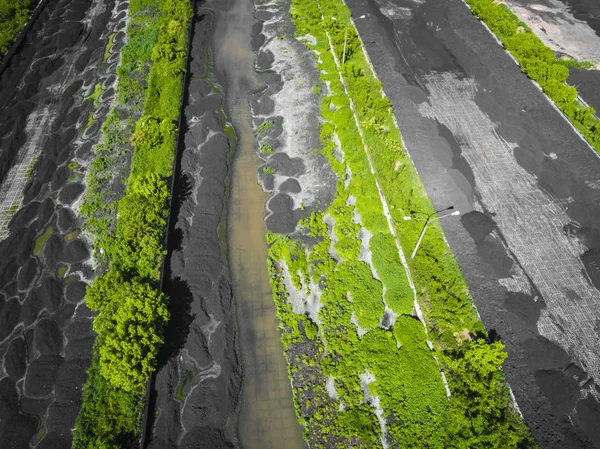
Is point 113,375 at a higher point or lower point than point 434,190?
lower

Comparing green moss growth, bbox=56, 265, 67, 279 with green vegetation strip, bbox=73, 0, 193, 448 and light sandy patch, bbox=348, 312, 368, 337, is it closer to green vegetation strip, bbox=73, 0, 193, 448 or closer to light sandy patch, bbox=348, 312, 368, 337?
green vegetation strip, bbox=73, 0, 193, 448

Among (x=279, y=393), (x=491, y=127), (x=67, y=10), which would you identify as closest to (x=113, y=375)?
(x=279, y=393)

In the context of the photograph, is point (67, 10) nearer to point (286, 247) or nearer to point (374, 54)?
point (374, 54)

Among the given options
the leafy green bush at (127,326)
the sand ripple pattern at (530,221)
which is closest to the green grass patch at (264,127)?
the sand ripple pattern at (530,221)

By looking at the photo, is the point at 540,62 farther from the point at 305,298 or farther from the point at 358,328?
the point at 305,298

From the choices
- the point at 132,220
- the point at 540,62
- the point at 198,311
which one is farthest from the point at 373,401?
the point at 540,62

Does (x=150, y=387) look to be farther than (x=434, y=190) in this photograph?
No

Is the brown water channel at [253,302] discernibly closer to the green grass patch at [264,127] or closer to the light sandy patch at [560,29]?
the green grass patch at [264,127]
